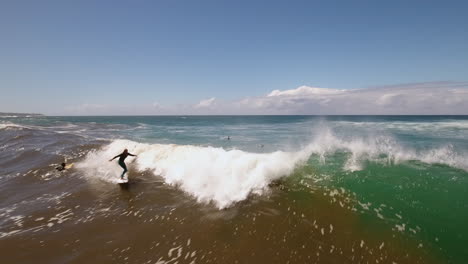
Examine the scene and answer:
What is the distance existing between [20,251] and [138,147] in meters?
12.4

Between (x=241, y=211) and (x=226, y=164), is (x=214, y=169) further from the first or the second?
(x=241, y=211)

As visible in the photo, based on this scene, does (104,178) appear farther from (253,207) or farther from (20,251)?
(253,207)

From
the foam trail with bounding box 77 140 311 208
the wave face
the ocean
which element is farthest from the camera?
the wave face

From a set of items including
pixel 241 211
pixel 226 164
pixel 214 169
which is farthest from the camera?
pixel 226 164

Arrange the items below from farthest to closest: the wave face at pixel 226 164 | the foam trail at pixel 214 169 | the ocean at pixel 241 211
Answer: the wave face at pixel 226 164 < the foam trail at pixel 214 169 < the ocean at pixel 241 211

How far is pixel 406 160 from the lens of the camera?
14680 millimetres

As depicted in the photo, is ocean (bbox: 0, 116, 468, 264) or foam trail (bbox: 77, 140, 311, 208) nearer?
ocean (bbox: 0, 116, 468, 264)

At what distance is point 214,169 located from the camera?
11.4 meters

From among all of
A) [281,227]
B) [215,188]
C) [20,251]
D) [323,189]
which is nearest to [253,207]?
[281,227]

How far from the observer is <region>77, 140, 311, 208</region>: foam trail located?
983 centimetres

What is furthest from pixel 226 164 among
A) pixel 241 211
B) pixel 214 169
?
pixel 241 211

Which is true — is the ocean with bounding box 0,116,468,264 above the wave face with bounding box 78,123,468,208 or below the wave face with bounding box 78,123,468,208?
below

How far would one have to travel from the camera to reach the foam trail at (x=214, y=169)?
32.2ft

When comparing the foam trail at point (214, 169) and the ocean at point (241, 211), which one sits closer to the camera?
the ocean at point (241, 211)
